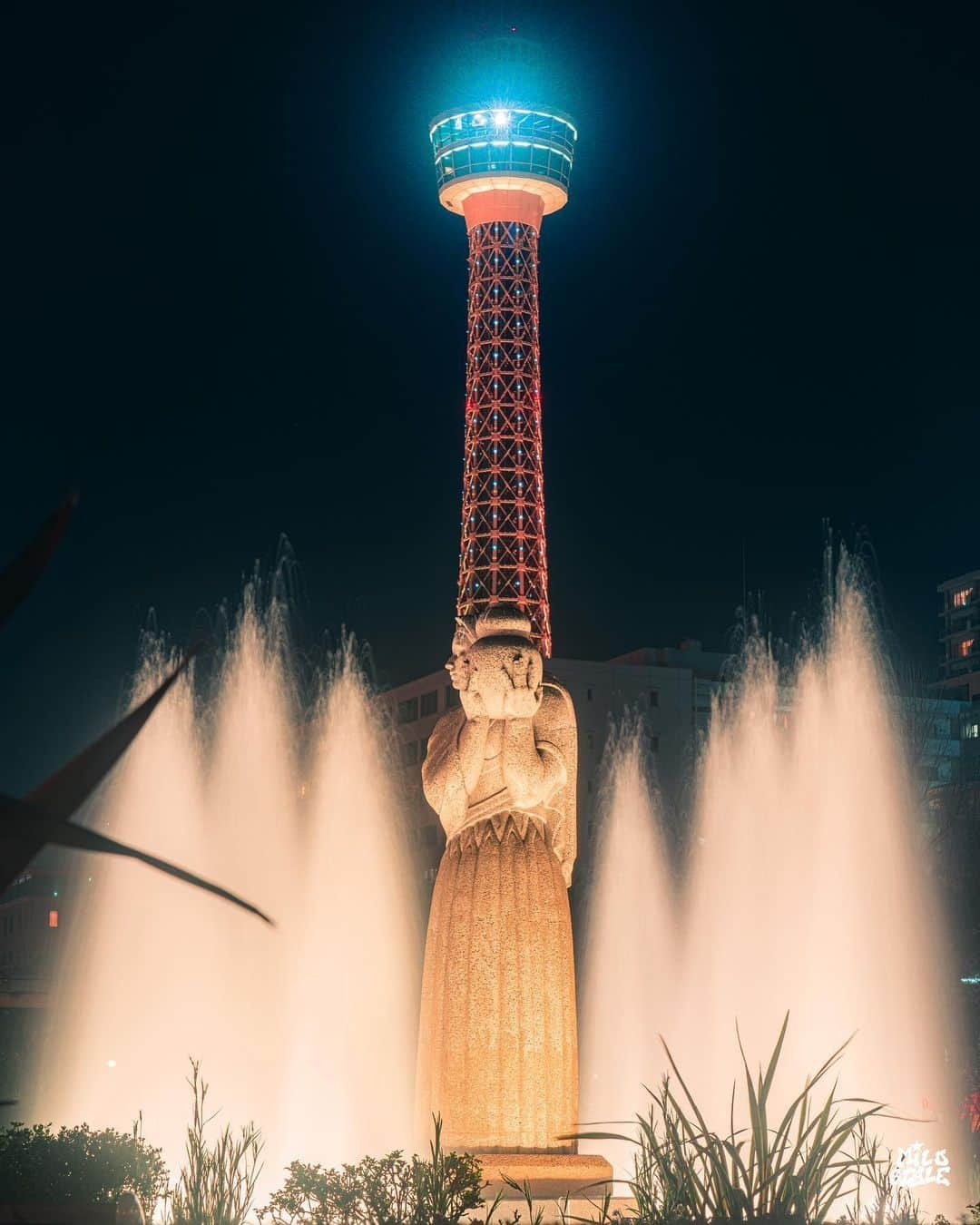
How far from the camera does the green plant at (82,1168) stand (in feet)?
61.1

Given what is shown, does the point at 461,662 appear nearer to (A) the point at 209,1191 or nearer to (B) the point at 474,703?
(B) the point at 474,703

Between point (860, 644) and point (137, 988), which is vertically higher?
point (860, 644)

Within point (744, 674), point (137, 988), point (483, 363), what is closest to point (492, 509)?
point (483, 363)

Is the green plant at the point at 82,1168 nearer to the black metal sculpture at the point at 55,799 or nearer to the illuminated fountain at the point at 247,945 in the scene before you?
the illuminated fountain at the point at 247,945

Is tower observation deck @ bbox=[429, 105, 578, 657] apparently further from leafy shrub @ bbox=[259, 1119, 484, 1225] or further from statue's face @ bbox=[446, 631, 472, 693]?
leafy shrub @ bbox=[259, 1119, 484, 1225]

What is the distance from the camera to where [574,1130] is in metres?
18.2

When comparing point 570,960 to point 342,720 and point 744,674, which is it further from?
point 744,674

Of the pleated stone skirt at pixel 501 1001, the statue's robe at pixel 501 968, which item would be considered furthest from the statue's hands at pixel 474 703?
the pleated stone skirt at pixel 501 1001

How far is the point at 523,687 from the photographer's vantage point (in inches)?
727

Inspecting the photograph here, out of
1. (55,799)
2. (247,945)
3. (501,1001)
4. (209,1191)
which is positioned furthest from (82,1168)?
(55,799)

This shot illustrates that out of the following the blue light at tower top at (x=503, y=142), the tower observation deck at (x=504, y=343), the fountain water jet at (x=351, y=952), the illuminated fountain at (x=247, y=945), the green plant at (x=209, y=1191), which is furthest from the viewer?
the blue light at tower top at (x=503, y=142)

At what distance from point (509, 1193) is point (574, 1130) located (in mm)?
1133

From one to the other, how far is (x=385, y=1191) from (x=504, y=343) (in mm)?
51702

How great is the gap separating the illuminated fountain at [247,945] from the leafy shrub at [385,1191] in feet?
23.1
